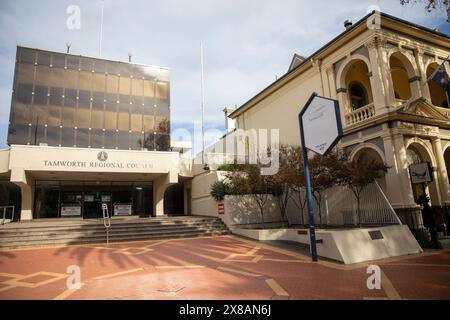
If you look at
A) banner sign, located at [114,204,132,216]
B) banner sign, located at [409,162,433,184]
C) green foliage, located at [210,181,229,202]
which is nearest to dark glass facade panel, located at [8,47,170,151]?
banner sign, located at [114,204,132,216]

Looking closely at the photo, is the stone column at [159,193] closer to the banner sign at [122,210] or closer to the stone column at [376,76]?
the banner sign at [122,210]

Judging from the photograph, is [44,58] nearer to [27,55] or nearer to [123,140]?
[27,55]

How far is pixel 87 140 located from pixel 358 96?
17.8 m

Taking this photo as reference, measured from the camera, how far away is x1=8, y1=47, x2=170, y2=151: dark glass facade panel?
18.3 metres

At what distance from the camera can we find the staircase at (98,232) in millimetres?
11539

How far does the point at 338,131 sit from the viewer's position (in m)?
7.02

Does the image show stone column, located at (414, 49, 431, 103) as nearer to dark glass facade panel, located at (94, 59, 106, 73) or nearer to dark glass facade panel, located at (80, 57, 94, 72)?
dark glass facade panel, located at (94, 59, 106, 73)

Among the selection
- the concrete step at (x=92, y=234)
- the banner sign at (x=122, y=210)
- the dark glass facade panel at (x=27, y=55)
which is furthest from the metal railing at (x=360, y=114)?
the dark glass facade panel at (x=27, y=55)

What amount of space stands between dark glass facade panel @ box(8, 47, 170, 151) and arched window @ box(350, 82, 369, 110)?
1334 cm

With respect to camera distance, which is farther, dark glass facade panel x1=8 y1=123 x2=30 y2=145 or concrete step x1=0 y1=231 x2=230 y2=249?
dark glass facade panel x1=8 y1=123 x2=30 y2=145

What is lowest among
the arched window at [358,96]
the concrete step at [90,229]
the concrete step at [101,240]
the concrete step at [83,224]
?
the concrete step at [101,240]

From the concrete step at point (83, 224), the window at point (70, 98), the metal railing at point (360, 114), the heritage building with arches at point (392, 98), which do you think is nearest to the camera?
the heritage building with arches at point (392, 98)

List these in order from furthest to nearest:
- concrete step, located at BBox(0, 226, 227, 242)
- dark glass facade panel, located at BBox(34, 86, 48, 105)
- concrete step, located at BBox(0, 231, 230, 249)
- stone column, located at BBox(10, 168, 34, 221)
A: dark glass facade panel, located at BBox(34, 86, 48, 105)
stone column, located at BBox(10, 168, 34, 221)
concrete step, located at BBox(0, 226, 227, 242)
concrete step, located at BBox(0, 231, 230, 249)

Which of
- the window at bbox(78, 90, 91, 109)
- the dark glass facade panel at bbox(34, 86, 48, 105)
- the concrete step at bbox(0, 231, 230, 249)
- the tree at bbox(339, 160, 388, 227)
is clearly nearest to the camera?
the tree at bbox(339, 160, 388, 227)
